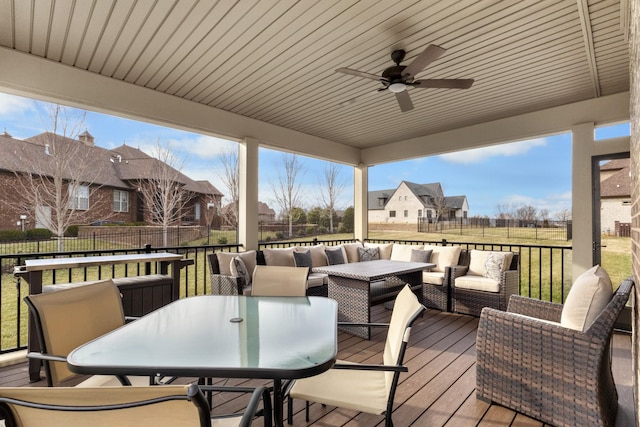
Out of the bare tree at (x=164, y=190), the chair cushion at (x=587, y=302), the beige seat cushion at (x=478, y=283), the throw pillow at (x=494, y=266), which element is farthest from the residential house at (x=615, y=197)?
the bare tree at (x=164, y=190)

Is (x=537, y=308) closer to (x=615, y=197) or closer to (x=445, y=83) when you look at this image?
(x=445, y=83)

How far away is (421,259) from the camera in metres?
5.14

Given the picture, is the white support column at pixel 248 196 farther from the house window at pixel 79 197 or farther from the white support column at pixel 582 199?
the white support column at pixel 582 199

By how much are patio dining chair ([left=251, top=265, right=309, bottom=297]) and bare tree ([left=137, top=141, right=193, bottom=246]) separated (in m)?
5.83

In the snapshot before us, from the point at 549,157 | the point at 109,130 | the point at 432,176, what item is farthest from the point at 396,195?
the point at 109,130

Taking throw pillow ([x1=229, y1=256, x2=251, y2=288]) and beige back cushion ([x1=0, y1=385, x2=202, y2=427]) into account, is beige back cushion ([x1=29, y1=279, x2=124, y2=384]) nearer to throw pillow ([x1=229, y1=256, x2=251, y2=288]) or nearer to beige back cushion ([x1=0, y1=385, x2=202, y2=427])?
beige back cushion ([x1=0, y1=385, x2=202, y2=427])

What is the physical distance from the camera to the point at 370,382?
166 centimetres

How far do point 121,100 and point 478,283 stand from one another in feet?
16.9

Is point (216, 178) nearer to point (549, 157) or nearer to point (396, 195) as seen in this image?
point (396, 195)

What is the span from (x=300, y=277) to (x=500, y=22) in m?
2.73

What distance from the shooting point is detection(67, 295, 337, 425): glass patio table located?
3.79 feet

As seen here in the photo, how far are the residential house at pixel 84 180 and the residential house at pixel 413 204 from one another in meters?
4.14

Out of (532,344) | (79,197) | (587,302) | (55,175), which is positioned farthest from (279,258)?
(55,175)

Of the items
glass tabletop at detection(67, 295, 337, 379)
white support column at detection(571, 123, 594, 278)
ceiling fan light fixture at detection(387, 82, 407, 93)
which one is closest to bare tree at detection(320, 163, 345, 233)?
white support column at detection(571, 123, 594, 278)
